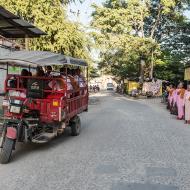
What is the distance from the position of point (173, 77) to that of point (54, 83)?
41.2 m

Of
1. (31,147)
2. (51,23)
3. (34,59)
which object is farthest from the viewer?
(51,23)

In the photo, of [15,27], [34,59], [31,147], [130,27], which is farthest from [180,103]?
[130,27]

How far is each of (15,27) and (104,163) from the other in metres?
8.33

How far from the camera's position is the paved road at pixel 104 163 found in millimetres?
6918

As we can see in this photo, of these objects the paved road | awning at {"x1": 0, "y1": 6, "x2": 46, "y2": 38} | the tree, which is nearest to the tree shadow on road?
the paved road

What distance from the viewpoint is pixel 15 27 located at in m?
15.3

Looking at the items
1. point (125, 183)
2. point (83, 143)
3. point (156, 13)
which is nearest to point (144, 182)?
point (125, 183)

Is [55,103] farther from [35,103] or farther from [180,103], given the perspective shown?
[180,103]

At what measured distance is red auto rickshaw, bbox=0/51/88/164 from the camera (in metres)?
9.20

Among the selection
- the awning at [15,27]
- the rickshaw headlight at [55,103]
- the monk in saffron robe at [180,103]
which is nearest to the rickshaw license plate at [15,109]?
the rickshaw headlight at [55,103]

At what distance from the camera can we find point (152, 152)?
9.60 metres

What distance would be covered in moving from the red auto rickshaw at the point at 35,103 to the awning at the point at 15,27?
2.67 meters

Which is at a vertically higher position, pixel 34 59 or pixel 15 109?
pixel 34 59

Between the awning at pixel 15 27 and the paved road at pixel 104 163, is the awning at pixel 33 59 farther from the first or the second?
the awning at pixel 15 27
